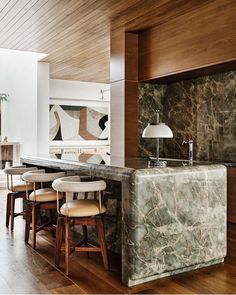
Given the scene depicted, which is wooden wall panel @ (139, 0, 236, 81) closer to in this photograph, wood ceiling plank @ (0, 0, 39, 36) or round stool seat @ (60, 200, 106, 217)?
wood ceiling plank @ (0, 0, 39, 36)

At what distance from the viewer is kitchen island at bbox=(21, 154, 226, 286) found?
2.69m

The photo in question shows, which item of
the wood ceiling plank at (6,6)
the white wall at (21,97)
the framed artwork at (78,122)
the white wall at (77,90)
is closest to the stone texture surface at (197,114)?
the wood ceiling plank at (6,6)

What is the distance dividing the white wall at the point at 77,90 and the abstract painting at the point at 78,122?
0.30 metres

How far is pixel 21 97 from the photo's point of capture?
8555 mm

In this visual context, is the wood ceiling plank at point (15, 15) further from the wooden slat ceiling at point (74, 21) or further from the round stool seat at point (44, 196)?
the round stool seat at point (44, 196)

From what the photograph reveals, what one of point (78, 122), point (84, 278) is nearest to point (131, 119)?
point (84, 278)

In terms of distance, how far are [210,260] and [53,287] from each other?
139cm

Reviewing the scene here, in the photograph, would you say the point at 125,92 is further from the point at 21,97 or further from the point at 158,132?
the point at 21,97

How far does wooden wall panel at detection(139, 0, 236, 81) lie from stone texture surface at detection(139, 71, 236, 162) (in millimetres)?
583

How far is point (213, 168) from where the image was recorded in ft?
10.3

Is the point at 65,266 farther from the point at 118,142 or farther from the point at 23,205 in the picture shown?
the point at 118,142

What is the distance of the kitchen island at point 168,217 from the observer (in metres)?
2.69

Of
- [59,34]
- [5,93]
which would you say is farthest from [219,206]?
[5,93]

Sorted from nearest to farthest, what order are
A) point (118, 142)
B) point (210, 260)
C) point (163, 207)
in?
1. point (163, 207)
2. point (210, 260)
3. point (118, 142)
